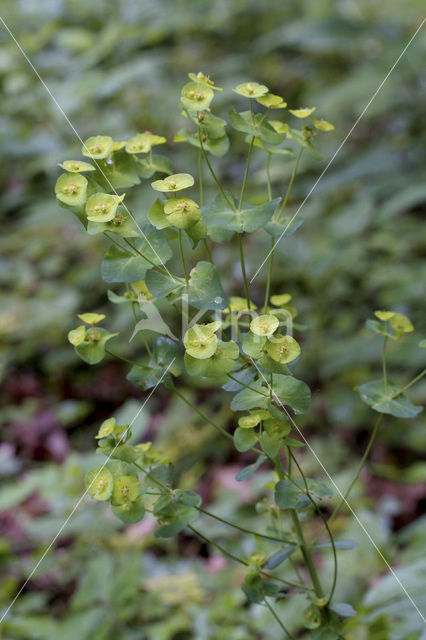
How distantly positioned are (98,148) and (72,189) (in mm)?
46

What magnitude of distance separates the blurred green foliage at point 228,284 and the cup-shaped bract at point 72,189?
0.47m

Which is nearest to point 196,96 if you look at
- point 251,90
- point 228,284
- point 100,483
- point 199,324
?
point 251,90

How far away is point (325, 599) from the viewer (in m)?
0.56

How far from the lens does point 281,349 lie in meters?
0.44

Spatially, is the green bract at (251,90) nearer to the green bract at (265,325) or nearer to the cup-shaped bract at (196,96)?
the cup-shaped bract at (196,96)

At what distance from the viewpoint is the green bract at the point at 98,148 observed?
478 mm

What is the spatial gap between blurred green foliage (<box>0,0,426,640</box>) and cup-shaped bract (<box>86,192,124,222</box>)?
1.56 feet

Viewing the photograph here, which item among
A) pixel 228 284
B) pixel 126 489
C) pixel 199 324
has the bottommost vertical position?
pixel 228 284

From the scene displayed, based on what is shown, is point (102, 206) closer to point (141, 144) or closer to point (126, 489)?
point (141, 144)

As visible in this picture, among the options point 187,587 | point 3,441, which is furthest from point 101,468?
point 3,441

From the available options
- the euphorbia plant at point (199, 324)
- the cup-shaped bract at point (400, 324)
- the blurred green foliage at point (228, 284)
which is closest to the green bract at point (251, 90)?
the euphorbia plant at point (199, 324)

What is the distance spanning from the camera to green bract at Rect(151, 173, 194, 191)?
449 mm

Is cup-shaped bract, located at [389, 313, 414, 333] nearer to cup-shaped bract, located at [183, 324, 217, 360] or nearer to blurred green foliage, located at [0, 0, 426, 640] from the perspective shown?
cup-shaped bract, located at [183, 324, 217, 360]

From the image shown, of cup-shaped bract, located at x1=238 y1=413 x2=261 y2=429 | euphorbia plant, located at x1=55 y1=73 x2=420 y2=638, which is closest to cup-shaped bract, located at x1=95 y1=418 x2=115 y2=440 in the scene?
euphorbia plant, located at x1=55 y1=73 x2=420 y2=638
